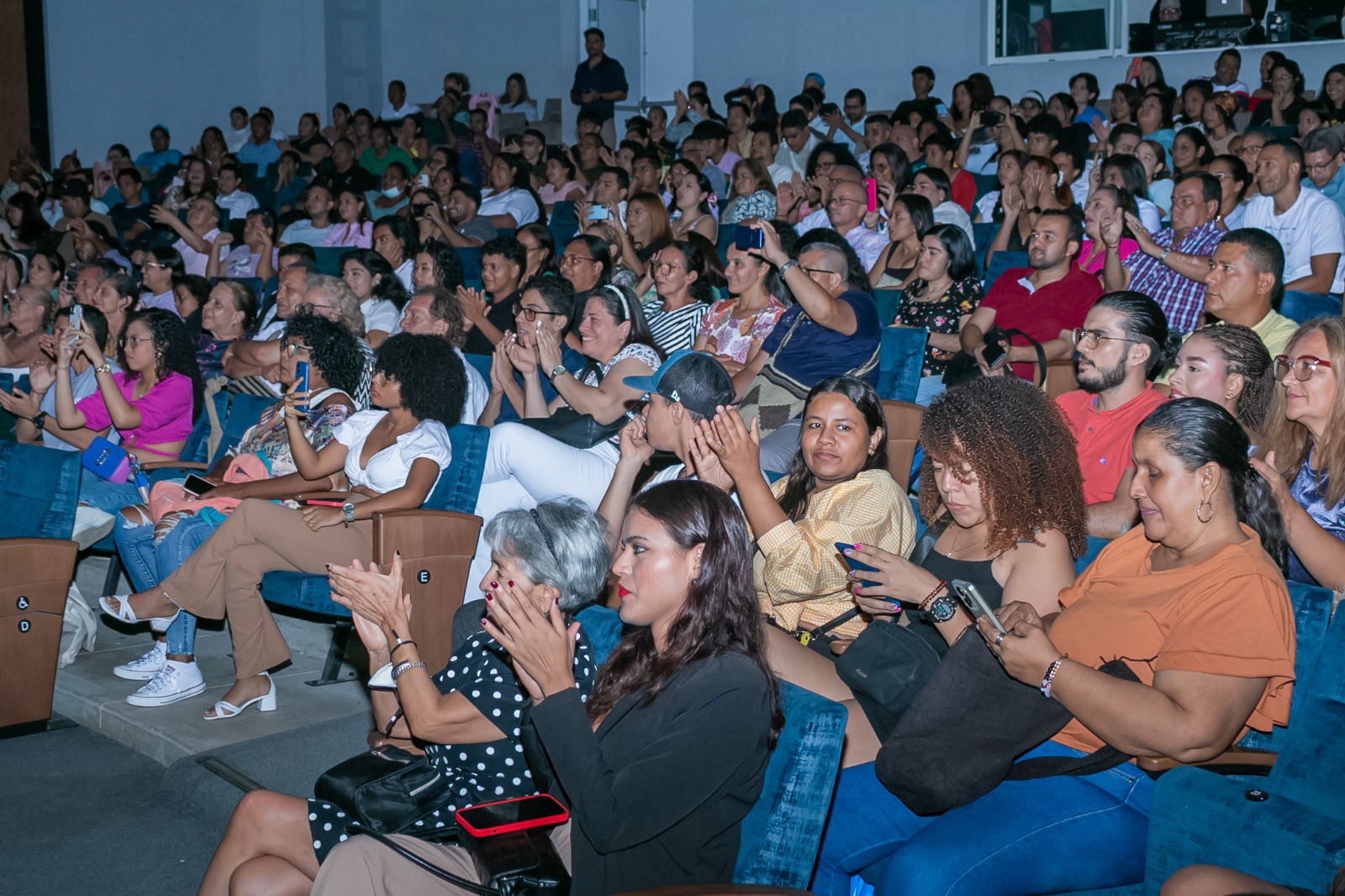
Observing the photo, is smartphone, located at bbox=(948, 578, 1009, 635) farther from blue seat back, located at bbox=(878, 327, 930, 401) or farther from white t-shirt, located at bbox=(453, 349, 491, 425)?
white t-shirt, located at bbox=(453, 349, 491, 425)

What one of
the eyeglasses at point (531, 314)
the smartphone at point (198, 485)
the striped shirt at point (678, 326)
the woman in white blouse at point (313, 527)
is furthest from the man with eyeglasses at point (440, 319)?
the smartphone at point (198, 485)

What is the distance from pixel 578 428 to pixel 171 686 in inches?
55.7

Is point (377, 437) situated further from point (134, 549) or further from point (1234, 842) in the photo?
point (1234, 842)

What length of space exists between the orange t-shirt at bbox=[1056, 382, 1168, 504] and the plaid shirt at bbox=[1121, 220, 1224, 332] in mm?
1219

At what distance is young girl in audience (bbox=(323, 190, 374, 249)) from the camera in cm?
820

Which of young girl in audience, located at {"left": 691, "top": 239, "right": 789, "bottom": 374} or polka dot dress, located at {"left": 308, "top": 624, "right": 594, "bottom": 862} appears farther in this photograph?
young girl in audience, located at {"left": 691, "top": 239, "right": 789, "bottom": 374}

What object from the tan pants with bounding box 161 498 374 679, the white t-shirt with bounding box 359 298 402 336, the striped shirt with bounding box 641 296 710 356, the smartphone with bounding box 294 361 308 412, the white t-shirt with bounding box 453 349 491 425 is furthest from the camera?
the white t-shirt with bounding box 359 298 402 336

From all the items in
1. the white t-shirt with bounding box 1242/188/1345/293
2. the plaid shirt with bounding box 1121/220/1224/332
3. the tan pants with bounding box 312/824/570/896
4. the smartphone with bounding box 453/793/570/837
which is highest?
the white t-shirt with bounding box 1242/188/1345/293

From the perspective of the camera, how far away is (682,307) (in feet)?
16.1

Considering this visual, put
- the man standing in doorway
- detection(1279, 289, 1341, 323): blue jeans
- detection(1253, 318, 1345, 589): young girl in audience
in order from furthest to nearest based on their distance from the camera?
the man standing in doorway, detection(1279, 289, 1341, 323): blue jeans, detection(1253, 318, 1345, 589): young girl in audience

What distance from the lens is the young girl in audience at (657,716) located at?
5.24ft

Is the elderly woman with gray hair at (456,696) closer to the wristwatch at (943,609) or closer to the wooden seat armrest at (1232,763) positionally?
the wristwatch at (943,609)

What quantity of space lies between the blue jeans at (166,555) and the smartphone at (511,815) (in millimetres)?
2205

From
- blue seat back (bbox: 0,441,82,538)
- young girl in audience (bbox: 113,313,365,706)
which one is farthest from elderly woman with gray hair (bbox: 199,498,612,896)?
blue seat back (bbox: 0,441,82,538)
